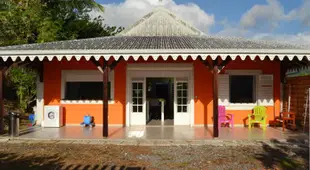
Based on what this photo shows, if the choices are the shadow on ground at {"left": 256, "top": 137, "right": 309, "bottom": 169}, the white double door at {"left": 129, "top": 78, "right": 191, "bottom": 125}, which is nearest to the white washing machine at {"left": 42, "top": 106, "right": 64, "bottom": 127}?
the white double door at {"left": 129, "top": 78, "right": 191, "bottom": 125}

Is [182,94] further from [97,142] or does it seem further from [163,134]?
[97,142]

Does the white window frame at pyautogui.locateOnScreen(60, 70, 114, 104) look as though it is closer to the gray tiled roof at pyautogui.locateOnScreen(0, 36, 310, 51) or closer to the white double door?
the white double door

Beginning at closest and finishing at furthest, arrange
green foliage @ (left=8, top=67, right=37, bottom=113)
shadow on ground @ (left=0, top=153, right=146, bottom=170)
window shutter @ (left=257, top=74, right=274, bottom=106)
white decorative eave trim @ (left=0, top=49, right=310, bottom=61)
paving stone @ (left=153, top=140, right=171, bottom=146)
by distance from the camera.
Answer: shadow on ground @ (left=0, top=153, right=146, bottom=170) < paving stone @ (left=153, top=140, right=171, bottom=146) < white decorative eave trim @ (left=0, top=49, right=310, bottom=61) < window shutter @ (left=257, top=74, right=274, bottom=106) < green foliage @ (left=8, top=67, right=37, bottom=113)

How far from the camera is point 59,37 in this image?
667 inches

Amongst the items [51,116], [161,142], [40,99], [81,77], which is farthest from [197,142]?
[40,99]

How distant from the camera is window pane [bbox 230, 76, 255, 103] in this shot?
440 inches

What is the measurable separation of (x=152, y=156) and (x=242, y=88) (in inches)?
251

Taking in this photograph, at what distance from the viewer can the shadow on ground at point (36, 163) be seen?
538cm

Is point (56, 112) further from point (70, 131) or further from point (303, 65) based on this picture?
point (303, 65)

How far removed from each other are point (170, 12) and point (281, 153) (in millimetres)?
10327

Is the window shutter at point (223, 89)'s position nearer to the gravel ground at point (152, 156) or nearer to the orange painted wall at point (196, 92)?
the orange painted wall at point (196, 92)

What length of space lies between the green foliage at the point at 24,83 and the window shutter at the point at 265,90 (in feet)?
35.3

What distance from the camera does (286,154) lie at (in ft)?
21.5

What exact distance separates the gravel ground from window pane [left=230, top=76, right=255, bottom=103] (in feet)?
12.3
